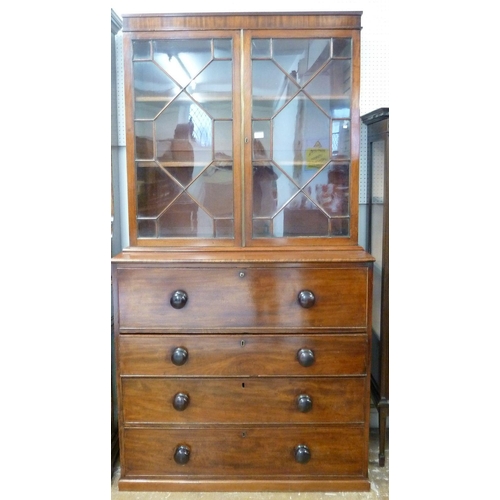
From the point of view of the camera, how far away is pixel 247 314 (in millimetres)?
1532

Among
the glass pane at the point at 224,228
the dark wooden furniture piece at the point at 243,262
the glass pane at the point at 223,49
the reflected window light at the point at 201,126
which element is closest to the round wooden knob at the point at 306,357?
the dark wooden furniture piece at the point at 243,262

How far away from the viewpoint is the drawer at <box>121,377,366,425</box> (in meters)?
1.56

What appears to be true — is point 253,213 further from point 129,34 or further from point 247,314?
point 129,34

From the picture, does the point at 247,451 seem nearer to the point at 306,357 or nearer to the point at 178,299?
the point at 306,357

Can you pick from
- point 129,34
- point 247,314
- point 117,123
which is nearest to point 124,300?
point 247,314

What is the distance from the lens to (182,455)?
1.57m

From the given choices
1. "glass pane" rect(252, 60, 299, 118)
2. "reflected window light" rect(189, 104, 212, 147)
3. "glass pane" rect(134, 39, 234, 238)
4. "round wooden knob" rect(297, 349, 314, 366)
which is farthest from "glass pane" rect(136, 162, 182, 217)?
"round wooden knob" rect(297, 349, 314, 366)

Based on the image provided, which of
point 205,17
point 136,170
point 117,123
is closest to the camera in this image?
point 205,17

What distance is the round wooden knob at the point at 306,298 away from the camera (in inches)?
59.1

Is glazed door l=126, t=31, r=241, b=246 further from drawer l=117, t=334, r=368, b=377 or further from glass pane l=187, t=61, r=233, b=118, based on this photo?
drawer l=117, t=334, r=368, b=377

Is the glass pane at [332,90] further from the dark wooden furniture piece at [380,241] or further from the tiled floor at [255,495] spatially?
the tiled floor at [255,495]

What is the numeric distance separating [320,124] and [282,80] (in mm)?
214

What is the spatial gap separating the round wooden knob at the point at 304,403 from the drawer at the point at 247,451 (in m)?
0.09

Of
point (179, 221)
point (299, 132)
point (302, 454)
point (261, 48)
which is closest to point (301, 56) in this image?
point (261, 48)
